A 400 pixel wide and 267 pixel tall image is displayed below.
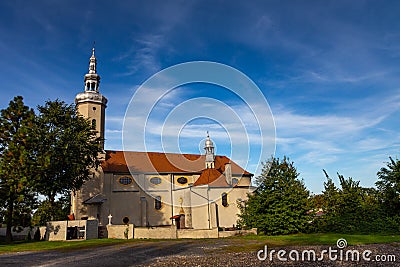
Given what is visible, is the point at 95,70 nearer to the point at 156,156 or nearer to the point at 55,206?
the point at 156,156

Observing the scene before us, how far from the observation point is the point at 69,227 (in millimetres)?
27703

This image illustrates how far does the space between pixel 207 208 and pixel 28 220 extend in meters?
19.8

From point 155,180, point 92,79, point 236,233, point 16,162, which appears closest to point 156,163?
point 155,180

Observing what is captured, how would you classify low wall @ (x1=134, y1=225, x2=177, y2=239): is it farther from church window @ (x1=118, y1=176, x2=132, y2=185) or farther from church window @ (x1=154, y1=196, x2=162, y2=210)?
church window @ (x1=154, y1=196, x2=162, y2=210)

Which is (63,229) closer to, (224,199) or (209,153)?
(224,199)

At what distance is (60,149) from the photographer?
29.0 metres

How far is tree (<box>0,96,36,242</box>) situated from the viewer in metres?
25.9

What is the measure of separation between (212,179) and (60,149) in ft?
63.2

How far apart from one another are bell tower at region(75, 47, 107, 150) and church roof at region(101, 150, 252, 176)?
3612 mm

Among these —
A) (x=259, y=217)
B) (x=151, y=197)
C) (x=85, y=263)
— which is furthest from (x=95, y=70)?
(x=85, y=263)

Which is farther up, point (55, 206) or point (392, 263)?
point (55, 206)

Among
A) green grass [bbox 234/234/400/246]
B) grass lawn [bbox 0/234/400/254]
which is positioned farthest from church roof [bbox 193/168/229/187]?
green grass [bbox 234/234/400/246]

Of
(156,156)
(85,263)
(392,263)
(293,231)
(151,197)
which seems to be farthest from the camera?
(156,156)

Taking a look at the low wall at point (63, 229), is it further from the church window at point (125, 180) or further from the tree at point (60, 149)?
the church window at point (125, 180)
